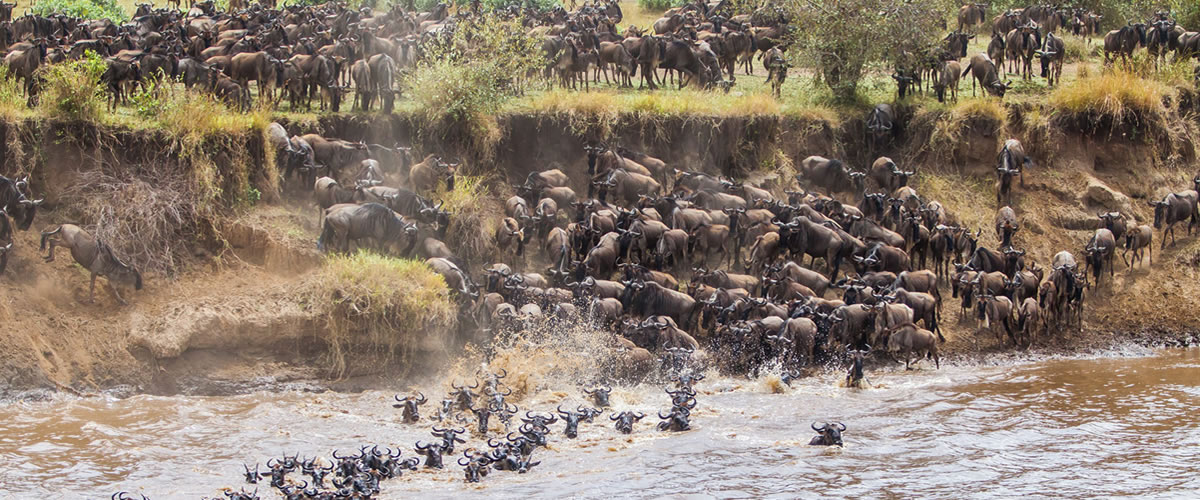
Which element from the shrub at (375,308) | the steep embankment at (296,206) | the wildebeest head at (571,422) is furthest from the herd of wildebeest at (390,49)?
the wildebeest head at (571,422)

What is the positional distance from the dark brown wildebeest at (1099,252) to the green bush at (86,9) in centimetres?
1969

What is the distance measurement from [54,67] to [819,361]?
11.3 metres

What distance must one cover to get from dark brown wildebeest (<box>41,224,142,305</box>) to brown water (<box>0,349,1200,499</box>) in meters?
1.95

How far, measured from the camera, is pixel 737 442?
45.1 feet

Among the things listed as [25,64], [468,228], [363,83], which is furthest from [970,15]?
[25,64]

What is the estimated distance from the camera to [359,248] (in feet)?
56.7

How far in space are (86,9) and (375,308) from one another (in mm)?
15846

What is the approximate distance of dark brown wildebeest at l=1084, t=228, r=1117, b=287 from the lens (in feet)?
62.5

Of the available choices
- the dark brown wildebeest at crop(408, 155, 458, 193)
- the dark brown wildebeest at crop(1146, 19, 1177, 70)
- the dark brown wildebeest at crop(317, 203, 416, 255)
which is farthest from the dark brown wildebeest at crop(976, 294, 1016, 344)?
the dark brown wildebeest at crop(1146, 19, 1177, 70)

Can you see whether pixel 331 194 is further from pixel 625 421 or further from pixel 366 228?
pixel 625 421

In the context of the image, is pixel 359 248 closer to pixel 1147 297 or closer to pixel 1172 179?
pixel 1147 297

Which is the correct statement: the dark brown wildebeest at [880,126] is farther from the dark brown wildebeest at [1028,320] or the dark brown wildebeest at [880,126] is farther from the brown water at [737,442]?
the brown water at [737,442]

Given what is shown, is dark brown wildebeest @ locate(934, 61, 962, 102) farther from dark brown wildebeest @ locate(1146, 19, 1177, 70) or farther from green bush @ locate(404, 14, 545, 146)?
green bush @ locate(404, 14, 545, 146)

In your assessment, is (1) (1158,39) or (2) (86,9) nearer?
(1) (1158,39)
